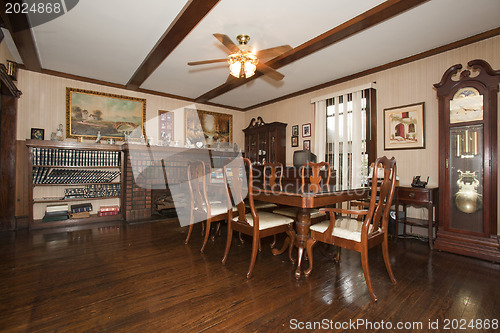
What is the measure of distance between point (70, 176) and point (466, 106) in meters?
6.36

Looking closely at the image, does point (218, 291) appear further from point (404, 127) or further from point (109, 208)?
point (404, 127)

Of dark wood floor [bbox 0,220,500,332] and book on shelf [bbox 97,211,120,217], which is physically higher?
book on shelf [bbox 97,211,120,217]

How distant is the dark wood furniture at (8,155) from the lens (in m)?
3.92

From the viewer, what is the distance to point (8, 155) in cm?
402

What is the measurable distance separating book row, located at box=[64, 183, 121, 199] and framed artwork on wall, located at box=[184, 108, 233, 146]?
2.17m

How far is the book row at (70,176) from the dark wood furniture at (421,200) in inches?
204

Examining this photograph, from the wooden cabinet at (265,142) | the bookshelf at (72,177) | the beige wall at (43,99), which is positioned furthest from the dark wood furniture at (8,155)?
the wooden cabinet at (265,142)

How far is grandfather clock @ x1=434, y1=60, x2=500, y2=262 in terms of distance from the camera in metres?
2.76

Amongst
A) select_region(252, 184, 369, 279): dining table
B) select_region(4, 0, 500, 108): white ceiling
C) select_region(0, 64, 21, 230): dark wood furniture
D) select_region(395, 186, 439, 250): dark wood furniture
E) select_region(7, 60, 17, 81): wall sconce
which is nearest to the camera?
select_region(252, 184, 369, 279): dining table

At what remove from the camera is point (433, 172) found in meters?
3.55

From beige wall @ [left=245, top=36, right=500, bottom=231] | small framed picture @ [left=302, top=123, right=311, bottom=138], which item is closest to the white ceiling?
beige wall @ [left=245, top=36, right=500, bottom=231]

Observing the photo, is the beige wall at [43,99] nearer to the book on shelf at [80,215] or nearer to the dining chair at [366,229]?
the book on shelf at [80,215]

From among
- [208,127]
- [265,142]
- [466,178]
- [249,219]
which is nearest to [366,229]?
[249,219]

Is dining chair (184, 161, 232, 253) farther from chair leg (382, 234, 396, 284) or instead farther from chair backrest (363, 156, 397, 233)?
chair leg (382, 234, 396, 284)
